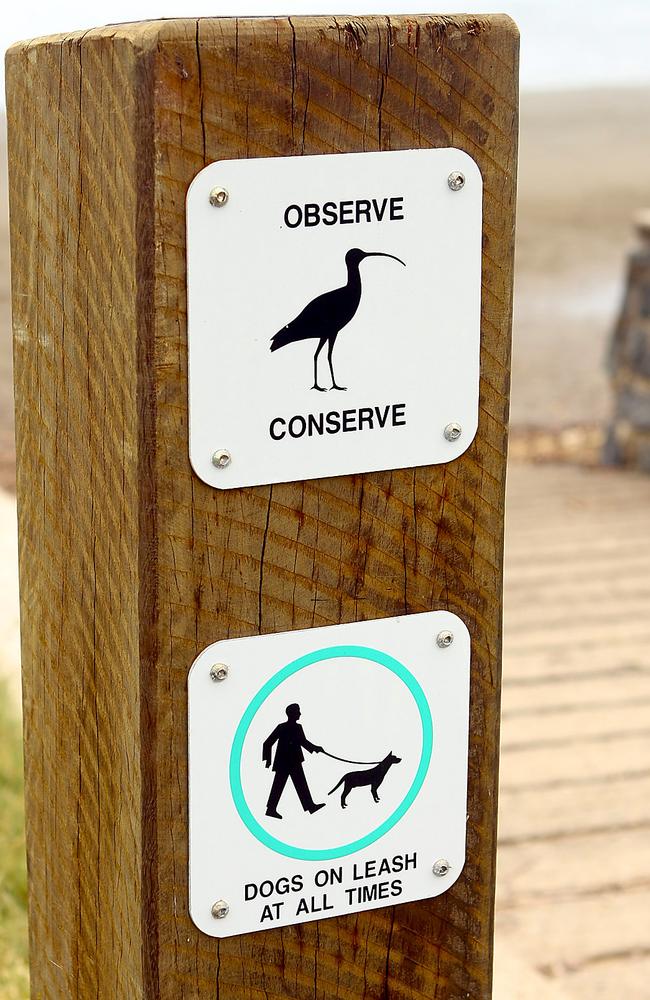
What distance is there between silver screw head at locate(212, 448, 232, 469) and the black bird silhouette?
0.35 feet

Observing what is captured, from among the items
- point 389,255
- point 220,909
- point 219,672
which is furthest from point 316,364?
point 220,909

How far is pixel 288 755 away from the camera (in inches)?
56.2

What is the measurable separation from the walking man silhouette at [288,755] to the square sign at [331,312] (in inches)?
10.1

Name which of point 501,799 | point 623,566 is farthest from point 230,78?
point 623,566

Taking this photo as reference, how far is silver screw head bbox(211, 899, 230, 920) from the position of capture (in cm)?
142

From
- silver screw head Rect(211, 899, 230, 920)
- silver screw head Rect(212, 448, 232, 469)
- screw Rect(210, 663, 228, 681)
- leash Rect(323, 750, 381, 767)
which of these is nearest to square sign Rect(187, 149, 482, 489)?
silver screw head Rect(212, 448, 232, 469)

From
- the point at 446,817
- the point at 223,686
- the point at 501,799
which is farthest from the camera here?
the point at 501,799

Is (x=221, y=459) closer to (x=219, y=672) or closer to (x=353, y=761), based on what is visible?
(x=219, y=672)

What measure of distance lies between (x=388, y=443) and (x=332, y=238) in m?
0.21

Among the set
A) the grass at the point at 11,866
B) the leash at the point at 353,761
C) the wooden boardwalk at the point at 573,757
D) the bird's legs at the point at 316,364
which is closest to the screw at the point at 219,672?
the leash at the point at 353,761

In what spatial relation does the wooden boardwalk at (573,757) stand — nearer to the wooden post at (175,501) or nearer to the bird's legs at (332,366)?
the wooden post at (175,501)

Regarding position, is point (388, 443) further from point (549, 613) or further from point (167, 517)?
point (549, 613)

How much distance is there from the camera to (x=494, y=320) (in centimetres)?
143

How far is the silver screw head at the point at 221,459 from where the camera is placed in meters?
1.33
